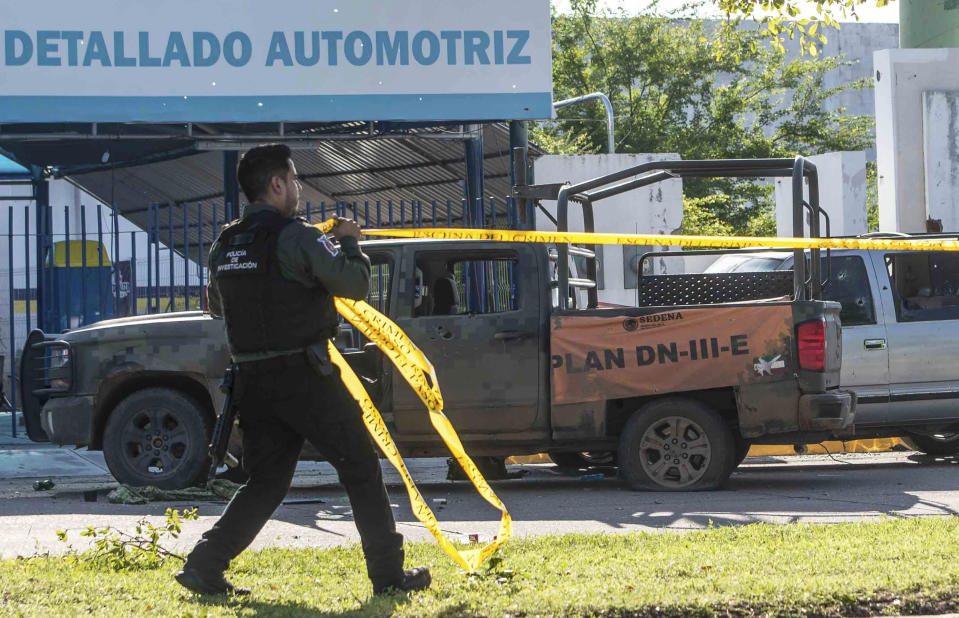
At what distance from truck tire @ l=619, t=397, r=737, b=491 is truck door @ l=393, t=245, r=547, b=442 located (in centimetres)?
64

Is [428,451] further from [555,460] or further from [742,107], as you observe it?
[742,107]

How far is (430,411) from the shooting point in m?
5.38

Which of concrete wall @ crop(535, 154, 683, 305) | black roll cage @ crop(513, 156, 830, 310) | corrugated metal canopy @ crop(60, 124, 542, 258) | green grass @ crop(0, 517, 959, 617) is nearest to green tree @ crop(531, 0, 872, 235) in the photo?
corrugated metal canopy @ crop(60, 124, 542, 258)

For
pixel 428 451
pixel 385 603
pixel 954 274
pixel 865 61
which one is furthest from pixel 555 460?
pixel 865 61

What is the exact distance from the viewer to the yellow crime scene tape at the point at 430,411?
496 cm

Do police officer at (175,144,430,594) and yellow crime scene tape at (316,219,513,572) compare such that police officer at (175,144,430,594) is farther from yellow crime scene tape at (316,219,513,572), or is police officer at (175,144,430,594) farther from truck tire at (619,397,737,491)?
truck tire at (619,397,737,491)

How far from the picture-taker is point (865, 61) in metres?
53.4

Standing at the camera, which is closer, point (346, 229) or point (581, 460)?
point (346, 229)

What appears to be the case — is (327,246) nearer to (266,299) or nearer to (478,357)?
(266,299)

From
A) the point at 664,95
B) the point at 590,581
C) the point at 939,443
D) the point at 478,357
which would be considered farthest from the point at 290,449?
the point at 664,95

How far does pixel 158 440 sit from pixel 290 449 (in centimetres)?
414

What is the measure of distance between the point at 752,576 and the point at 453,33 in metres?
8.85

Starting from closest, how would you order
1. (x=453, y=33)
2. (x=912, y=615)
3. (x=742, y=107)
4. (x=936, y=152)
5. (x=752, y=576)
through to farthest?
1. (x=912, y=615)
2. (x=752, y=576)
3. (x=453, y=33)
4. (x=936, y=152)
5. (x=742, y=107)

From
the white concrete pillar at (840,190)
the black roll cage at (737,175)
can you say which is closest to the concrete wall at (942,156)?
the white concrete pillar at (840,190)
